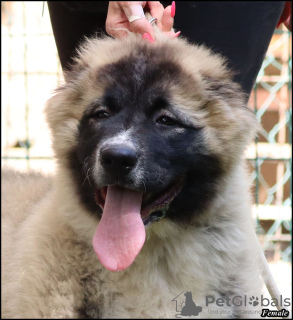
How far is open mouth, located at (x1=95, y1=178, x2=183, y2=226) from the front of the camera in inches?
109

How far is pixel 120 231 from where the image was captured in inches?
105

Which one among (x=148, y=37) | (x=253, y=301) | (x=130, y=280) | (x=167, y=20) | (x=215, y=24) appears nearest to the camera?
(x=130, y=280)

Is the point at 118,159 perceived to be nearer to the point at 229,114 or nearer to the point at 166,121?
the point at 166,121

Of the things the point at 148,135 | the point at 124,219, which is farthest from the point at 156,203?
the point at 148,135

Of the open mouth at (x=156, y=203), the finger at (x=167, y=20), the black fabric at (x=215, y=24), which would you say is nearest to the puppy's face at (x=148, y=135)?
the open mouth at (x=156, y=203)

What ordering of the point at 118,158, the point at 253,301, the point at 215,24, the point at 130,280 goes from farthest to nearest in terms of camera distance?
the point at 215,24 → the point at 253,301 → the point at 130,280 → the point at 118,158

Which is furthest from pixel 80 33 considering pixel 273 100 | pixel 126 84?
pixel 273 100

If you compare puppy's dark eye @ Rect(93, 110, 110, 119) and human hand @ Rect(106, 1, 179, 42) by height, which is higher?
human hand @ Rect(106, 1, 179, 42)

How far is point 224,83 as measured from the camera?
2.99m

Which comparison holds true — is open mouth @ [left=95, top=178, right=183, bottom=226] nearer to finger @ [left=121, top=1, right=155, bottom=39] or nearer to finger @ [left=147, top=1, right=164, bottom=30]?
finger @ [left=121, top=1, right=155, bottom=39]

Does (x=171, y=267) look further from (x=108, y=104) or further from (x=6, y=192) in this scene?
(x=6, y=192)

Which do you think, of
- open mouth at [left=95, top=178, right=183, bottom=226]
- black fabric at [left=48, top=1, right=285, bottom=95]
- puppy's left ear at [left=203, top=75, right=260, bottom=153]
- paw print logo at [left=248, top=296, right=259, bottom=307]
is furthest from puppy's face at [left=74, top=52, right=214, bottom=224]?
black fabric at [left=48, top=1, right=285, bottom=95]

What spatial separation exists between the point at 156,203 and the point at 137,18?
97cm

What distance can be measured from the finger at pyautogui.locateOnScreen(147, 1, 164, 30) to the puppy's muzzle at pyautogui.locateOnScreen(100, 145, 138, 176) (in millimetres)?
965
